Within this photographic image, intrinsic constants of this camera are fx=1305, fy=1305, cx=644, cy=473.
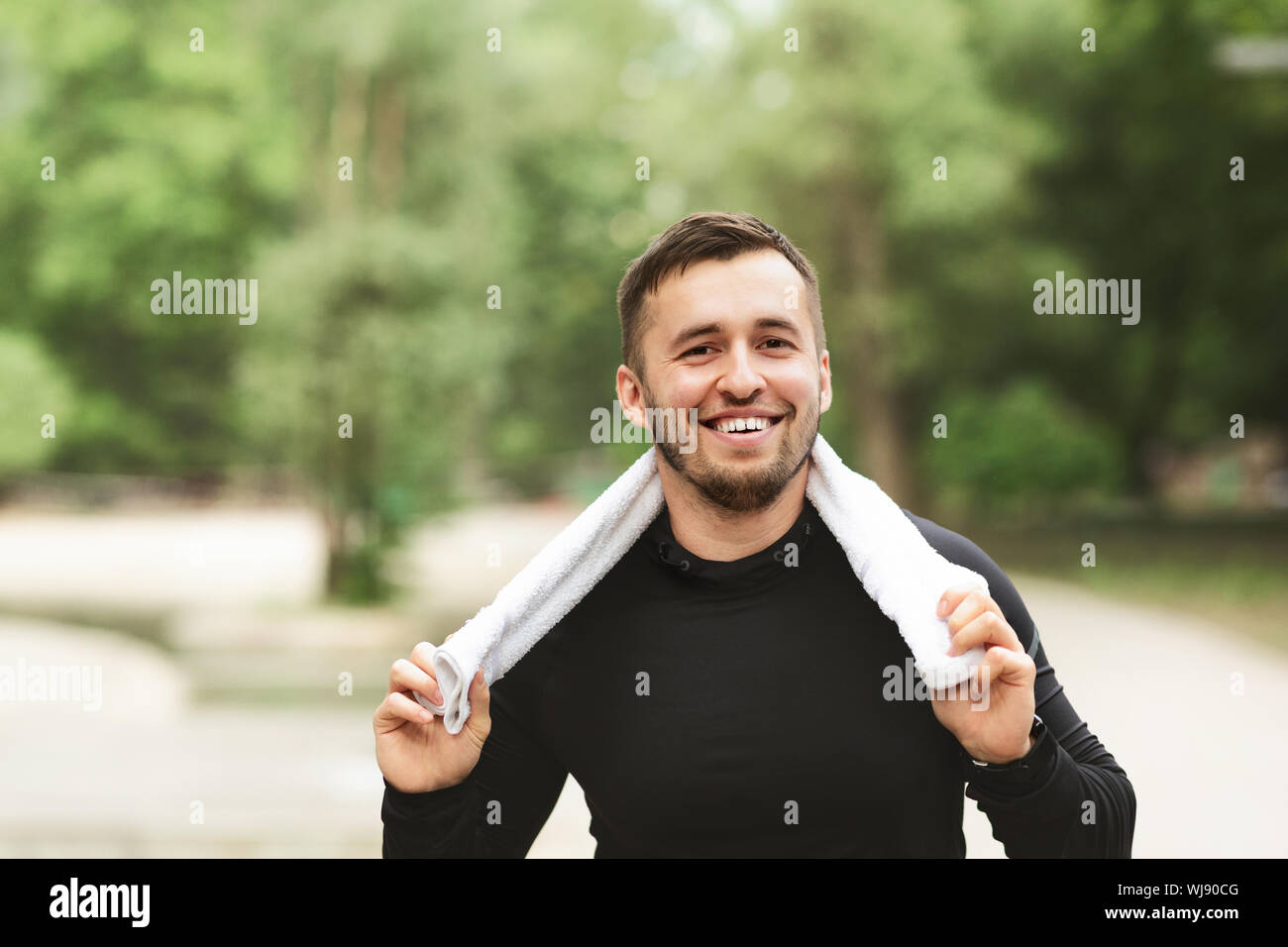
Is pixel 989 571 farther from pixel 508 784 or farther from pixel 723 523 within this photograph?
pixel 508 784

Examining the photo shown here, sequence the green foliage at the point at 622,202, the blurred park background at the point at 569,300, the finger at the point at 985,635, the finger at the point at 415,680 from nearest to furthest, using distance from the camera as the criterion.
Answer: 1. the finger at the point at 985,635
2. the finger at the point at 415,680
3. the blurred park background at the point at 569,300
4. the green foliage at the point at 622,202

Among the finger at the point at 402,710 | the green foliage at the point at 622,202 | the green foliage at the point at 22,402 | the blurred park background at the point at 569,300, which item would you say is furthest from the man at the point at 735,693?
the green foliage at the point at 22,402

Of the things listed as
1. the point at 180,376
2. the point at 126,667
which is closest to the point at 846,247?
the point at 126,667

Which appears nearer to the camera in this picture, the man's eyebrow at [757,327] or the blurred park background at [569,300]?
the man's eyebrow at [757,327]

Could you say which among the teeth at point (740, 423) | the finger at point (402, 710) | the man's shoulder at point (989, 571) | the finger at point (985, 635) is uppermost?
the teeth at point (740, 423)

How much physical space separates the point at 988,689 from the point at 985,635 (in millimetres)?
115

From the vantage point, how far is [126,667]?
12.7 meters

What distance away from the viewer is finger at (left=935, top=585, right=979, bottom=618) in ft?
5.78

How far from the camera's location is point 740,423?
193 centimetres

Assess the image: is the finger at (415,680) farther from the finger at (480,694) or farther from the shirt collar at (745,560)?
the shirt collar at (745,560)

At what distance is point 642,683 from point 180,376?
34.2 metres

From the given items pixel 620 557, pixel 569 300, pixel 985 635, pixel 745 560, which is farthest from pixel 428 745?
pixel 569 300

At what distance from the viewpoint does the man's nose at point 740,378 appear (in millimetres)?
1915

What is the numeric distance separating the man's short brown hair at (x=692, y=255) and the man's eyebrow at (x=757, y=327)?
0.07 m
